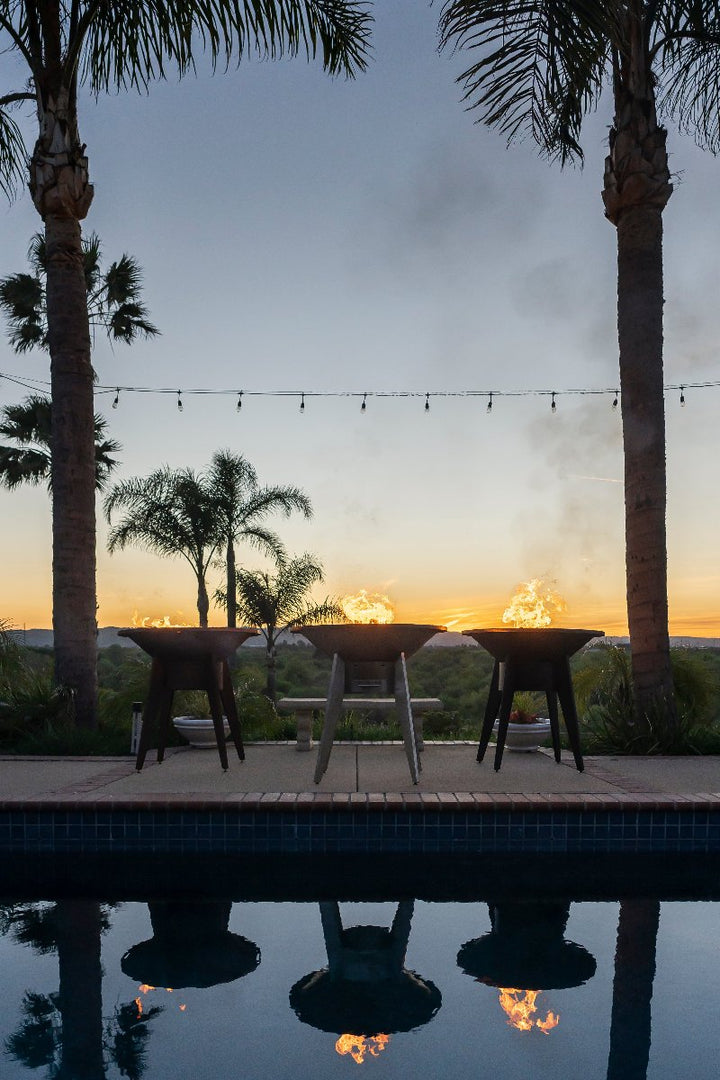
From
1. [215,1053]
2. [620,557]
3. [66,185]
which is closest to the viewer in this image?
[215,1053]

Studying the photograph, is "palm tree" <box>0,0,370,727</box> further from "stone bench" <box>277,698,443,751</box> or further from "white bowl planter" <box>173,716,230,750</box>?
"stone bench" <box>277,698,443,751</box>

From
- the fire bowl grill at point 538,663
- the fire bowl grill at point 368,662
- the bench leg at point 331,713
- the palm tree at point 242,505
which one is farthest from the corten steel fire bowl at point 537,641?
the palm tree at point 242,505

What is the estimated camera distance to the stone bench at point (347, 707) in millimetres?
5816

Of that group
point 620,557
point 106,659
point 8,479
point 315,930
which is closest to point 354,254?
point 620,557

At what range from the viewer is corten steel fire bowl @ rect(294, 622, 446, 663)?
17.2ft

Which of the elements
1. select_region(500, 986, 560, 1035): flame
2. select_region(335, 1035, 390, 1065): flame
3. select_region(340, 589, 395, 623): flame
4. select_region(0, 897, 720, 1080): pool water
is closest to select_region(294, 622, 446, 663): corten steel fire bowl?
select_region(340, 589, 395, 623): flame

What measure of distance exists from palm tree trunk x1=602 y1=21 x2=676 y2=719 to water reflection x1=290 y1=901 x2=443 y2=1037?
4273 millimetres

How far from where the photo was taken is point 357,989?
295 cm

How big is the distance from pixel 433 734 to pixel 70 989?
6015 millimetres

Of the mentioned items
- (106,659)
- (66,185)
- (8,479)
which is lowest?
(106,659)

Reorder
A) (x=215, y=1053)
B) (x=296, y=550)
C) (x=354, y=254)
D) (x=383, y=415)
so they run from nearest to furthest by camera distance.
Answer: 1. (x=215, y=1053)
2. (x=354, y=254)
3. (x=383, y=415)
4. (x=296, y=550)

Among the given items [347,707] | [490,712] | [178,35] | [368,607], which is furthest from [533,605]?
[178,35]

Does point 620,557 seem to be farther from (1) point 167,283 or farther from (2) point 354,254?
(1) point 167,283

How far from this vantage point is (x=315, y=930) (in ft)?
11.8
